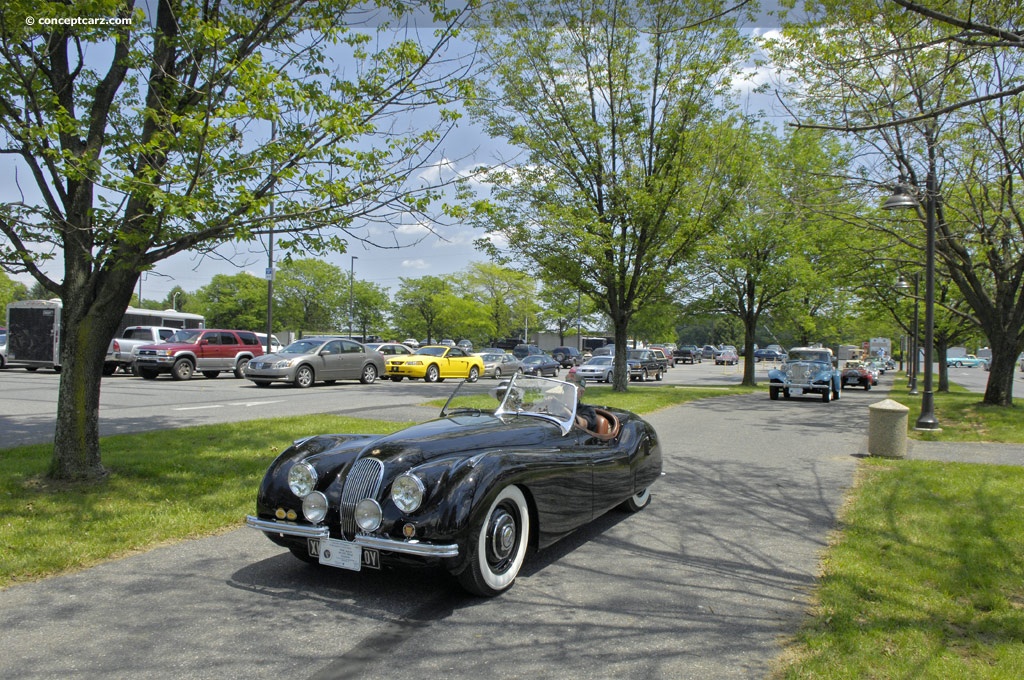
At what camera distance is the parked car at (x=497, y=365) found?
3300 centimetres

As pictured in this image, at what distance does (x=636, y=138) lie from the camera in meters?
20.8

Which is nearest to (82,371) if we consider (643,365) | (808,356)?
(808,356)

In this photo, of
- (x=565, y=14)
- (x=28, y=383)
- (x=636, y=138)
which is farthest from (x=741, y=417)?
(x=28, y=383)

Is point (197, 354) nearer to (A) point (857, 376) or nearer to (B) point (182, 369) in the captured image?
(B) point (182, 369)

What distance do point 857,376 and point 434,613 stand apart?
34.5 m

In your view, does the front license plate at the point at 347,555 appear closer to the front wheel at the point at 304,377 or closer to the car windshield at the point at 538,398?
the car windshield at the point at 538,398

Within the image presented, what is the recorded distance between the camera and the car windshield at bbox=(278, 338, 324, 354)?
74.1 feet

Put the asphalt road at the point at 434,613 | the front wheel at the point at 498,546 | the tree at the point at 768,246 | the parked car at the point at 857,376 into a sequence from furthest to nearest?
the parked car at the point at 857,376 < the tree at the point at 768,246 < the front wheel at the point at 498,546 < the asphalt road at the point at 434,613

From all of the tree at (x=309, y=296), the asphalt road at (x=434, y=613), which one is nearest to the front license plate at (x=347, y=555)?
the asphalt road at (x=434, y=613)

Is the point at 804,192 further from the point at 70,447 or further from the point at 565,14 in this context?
the point at 70,447

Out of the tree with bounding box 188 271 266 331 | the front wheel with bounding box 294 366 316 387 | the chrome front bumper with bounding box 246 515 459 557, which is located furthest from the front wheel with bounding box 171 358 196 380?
the tree with bounding box 188 271 266 331

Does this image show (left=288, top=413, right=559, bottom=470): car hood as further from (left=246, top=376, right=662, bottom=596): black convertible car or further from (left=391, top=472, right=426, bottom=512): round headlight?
(left=391, top=472, right=426, bottom=512): round headlight

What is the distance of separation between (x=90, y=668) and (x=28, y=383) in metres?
20.6

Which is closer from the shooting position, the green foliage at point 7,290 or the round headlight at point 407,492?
the round headlight at point 407,492
